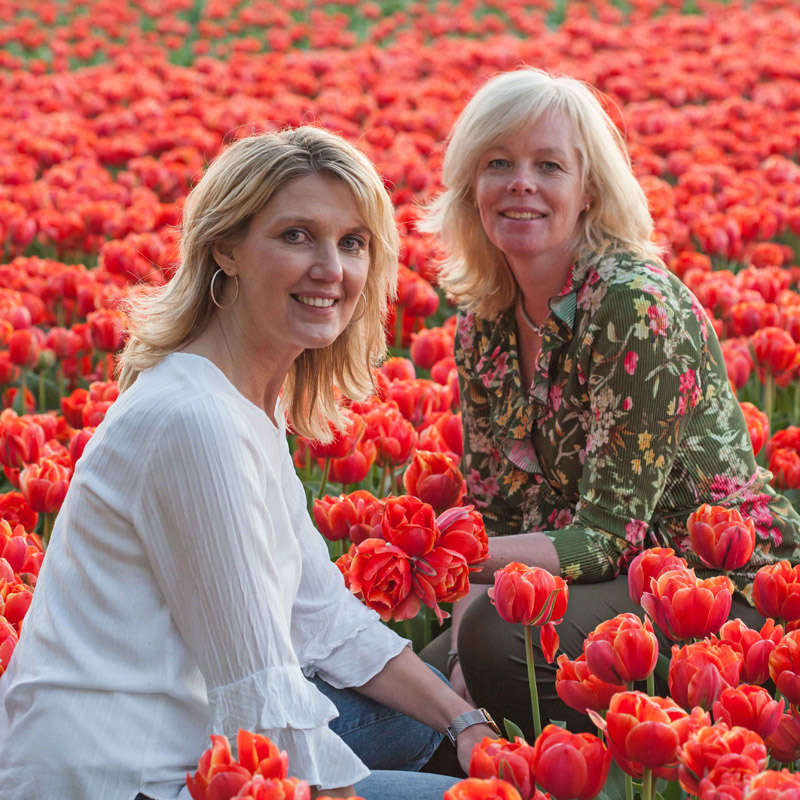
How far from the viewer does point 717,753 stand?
5.06 feet

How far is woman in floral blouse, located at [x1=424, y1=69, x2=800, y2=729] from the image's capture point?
9.39ft

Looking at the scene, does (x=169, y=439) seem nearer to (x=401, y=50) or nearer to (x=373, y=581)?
(x=373, y=581)

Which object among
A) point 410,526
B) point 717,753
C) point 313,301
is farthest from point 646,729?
point 313,301

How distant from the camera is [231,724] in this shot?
194 cm

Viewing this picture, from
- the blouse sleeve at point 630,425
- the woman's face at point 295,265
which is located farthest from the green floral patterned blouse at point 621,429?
the woman's face at point 295,265

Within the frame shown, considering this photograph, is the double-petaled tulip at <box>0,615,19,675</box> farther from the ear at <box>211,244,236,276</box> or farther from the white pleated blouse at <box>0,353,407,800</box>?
the ear at <box>211,244,236,276</box>

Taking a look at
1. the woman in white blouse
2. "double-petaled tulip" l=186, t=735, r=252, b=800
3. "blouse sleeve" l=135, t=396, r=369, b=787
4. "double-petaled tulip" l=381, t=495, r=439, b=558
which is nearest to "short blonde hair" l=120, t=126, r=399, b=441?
the woman in white blouse

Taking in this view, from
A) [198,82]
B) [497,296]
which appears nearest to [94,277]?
[497,296]

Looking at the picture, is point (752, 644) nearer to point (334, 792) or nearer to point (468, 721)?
point (468, 721)

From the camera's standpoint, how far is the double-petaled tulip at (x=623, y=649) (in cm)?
190

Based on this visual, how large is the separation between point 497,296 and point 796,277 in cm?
316

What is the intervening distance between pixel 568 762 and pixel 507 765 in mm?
84

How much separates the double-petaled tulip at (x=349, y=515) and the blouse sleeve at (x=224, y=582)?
74cm

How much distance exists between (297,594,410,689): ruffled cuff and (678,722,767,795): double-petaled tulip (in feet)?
3.41
